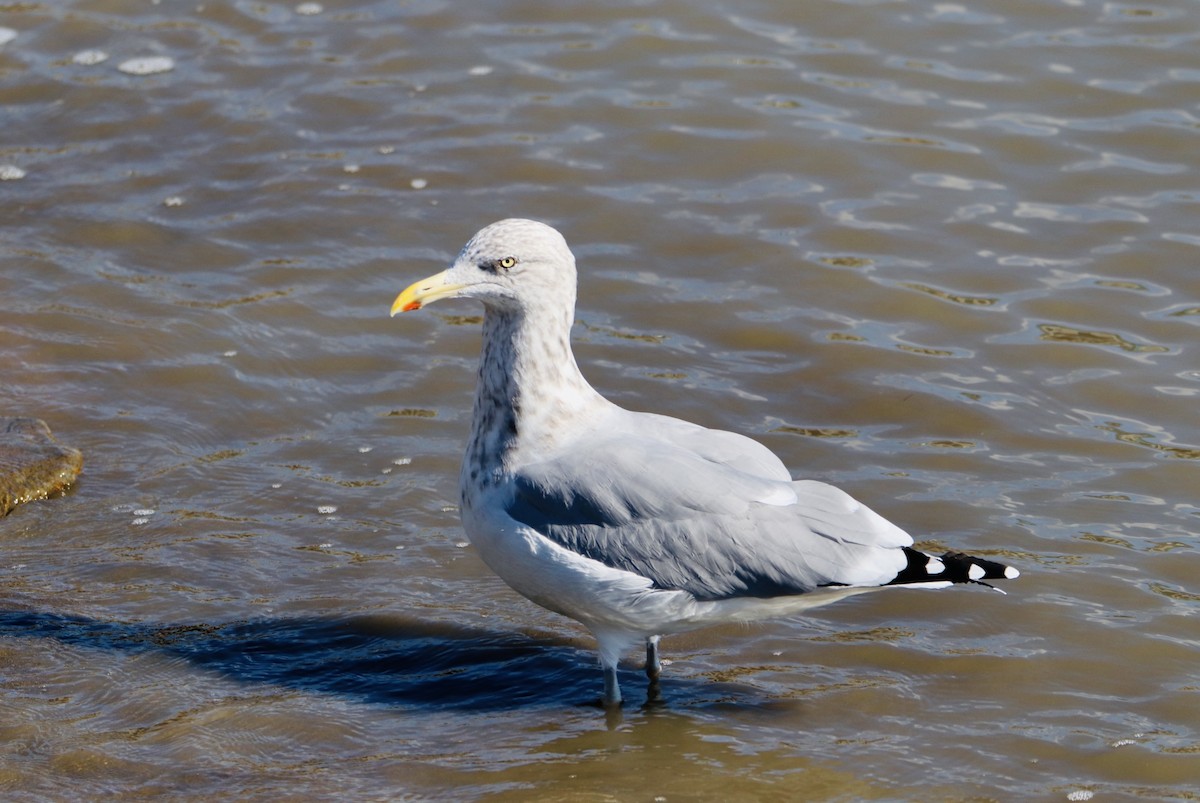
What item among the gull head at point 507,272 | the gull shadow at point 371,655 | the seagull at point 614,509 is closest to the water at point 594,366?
the gull shadow at point 371,655

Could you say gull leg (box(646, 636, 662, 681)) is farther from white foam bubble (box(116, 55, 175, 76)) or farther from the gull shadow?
white foam bubble (box(116, 55, 175, 76))

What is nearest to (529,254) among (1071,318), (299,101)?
(1071,318)

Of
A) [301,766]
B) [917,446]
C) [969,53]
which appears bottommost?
[301,766]

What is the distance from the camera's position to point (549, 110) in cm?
966

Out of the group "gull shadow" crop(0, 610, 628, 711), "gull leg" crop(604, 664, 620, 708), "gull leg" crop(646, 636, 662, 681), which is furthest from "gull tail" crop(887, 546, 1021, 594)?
"gull shadow" crop(0, 610, 628, 711)

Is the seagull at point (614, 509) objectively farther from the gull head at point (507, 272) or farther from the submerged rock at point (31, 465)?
the submerged rock at point (31, 465)

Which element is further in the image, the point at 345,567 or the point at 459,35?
the point at 459,35

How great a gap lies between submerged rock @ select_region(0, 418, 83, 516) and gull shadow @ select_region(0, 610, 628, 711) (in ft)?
2.76

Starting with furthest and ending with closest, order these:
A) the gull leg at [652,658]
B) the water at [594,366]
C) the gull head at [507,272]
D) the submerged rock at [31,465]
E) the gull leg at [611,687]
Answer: the submerged rock at [31,465] → the gull leg at [652,658] → the gull leg at [611,687] → the water at [594,366] → the gull head at [507,272]

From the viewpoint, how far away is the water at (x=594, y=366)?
5.00 m

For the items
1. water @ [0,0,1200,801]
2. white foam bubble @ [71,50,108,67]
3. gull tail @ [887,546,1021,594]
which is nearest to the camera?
gull tail @ [887,546,1021,594]

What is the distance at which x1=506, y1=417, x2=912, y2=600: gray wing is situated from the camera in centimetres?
480

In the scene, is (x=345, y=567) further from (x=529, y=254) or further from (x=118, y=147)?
(x=118, y=147)

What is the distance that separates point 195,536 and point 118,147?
438 cm
